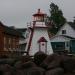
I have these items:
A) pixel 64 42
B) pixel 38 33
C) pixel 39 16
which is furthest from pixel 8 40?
pixel 64 42

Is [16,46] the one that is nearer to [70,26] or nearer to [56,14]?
[70,26]

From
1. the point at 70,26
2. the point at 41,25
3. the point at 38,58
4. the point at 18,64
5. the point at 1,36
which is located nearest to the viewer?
the point at 18,64

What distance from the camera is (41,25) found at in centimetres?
4744

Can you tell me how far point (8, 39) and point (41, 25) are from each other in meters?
4.53

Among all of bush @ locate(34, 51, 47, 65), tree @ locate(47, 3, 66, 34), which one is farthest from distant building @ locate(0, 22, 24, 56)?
tree @ locate(47, 3, 66, 34)

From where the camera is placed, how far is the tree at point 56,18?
81750 millimetres

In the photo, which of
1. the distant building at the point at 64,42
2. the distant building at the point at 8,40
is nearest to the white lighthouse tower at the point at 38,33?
the distant building at the point at 8,40

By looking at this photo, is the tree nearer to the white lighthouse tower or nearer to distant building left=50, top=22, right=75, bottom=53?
distant building left=50, top=22, right=75, bottom=53

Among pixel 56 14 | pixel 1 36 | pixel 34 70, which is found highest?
pixel 56 14

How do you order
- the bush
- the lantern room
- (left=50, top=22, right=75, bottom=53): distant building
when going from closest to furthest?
the bush → the lantern room → (left=50, top=22, right=75, bottom=53): distant building

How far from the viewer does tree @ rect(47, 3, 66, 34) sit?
8175cm

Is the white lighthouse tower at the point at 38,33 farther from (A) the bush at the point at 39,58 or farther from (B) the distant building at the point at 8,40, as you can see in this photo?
(A) the bush at the point at 39,58

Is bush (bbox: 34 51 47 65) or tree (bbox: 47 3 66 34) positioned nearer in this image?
bush (bbox: 34 51 47 65)

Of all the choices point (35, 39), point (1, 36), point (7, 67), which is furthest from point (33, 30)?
point (7, 67)
